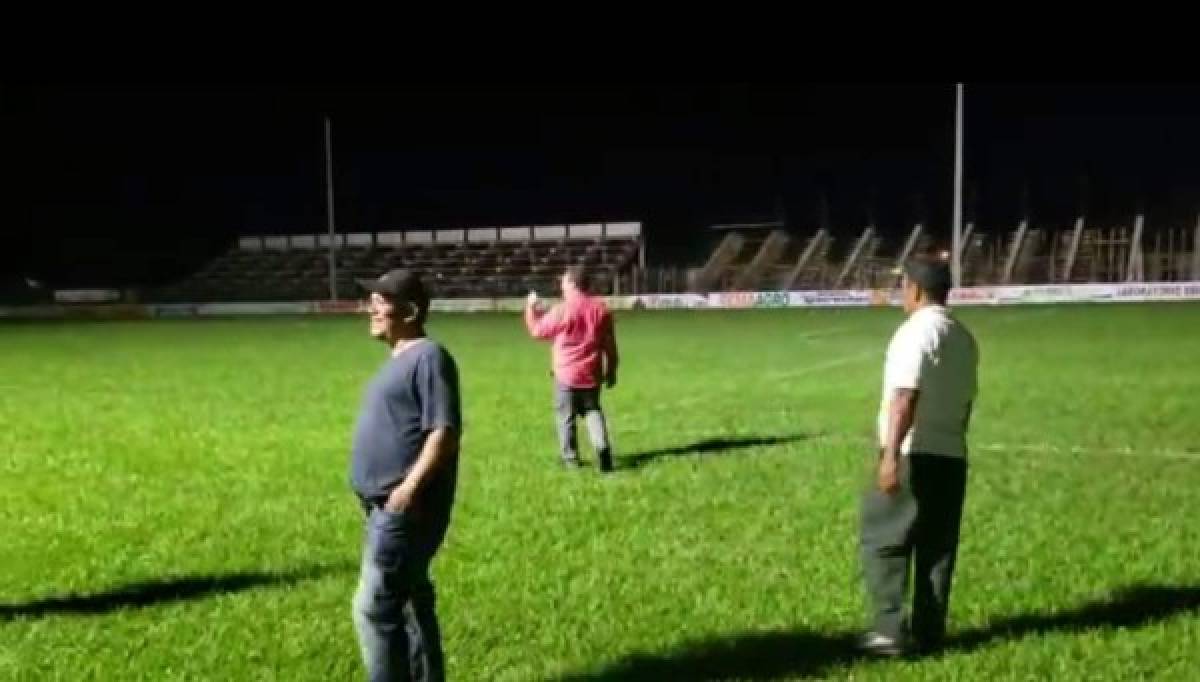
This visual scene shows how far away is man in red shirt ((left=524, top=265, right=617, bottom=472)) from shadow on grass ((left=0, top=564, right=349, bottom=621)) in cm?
348

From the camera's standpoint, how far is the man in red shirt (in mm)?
10547

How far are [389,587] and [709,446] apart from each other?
7910mm

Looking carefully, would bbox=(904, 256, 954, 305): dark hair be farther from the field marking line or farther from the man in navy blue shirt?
the field marking line

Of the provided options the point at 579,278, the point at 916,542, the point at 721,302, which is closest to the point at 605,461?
the point at 579,278

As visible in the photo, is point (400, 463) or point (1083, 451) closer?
point (400, 463)

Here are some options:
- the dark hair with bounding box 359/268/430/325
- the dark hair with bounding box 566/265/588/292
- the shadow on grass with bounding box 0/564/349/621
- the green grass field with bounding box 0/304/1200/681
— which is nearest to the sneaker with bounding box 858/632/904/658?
the green grass field with bounding box 0/304/1200/681

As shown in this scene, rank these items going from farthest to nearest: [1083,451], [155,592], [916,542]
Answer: [1083,451] → [155,592] → [916,542]

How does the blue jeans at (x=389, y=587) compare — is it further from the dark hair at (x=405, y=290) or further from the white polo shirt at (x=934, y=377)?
the white polo shirt at (x=934, y=377)

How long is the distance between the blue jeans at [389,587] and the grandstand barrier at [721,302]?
38.4m

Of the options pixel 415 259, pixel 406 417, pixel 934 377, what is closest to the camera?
pixel 406 417

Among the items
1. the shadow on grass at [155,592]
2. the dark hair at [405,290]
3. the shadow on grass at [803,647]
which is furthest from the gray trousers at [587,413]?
the dark hair at [405,290]

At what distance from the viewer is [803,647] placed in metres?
5.80

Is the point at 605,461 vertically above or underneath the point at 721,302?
above

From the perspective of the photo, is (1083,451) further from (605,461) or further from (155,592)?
(155,592)
